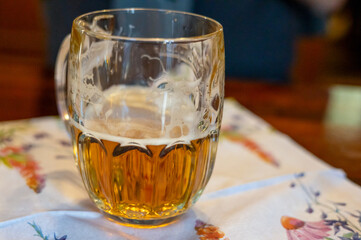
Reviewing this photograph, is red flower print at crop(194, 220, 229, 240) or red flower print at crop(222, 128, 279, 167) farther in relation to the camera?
red flower print at crop(222, 128, 279, 167)

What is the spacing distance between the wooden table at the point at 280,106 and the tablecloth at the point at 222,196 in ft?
0.15

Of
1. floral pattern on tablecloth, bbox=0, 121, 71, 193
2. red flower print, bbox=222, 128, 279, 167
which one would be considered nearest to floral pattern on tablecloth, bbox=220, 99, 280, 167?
red flower print, bbox=222, 128, 279, 167

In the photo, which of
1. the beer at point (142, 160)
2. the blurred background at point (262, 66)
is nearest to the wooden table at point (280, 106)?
the blurred background at point (262, 66)

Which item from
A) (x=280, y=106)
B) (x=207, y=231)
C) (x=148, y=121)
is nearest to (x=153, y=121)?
(x=148, y=121)

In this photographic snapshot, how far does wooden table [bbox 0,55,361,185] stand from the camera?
649 millimetres

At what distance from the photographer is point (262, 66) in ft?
4.27

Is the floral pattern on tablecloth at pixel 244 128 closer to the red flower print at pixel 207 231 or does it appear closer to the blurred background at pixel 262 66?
the blurred background at pixel 262 66

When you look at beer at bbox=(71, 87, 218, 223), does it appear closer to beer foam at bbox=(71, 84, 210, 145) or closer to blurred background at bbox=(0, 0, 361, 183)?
beer foam at bbox=(71, 84, 210, 145)

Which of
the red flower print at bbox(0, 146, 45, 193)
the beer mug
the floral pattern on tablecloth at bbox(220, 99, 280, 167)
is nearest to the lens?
the beer mug

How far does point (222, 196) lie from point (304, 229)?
0.10 metres

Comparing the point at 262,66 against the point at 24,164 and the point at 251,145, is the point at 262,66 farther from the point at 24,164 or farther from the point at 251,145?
the point at 24,164

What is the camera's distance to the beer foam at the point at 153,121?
40 cm

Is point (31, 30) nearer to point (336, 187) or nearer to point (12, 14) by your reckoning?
point (12, 14)

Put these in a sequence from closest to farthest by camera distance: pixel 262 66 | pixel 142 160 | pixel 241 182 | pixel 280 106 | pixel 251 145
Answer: pixel 142 160 < pixel 241 182 < pixel 251 145 < pixel 280 106 < pixel 262 66
